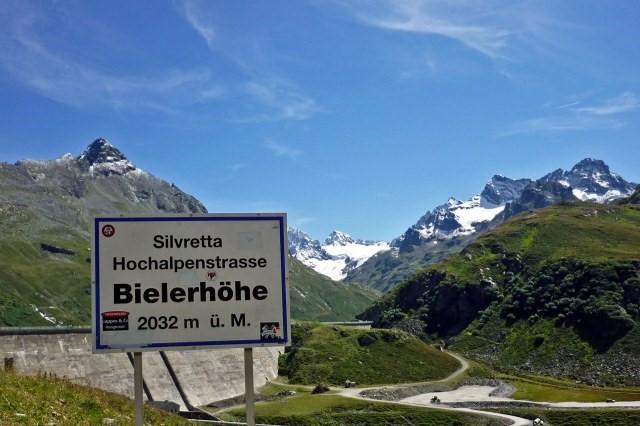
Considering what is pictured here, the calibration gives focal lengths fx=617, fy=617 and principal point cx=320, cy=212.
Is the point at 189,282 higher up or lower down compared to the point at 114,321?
higher up

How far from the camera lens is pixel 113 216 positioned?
1494cm

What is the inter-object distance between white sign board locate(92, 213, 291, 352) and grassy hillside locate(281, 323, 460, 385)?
346ft

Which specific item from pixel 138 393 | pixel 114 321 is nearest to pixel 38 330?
pixel 114 321

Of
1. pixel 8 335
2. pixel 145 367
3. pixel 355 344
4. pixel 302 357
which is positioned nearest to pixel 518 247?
pixel 355 344

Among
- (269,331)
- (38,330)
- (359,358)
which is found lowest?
(359,358)

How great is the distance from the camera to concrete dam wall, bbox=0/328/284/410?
245 ft

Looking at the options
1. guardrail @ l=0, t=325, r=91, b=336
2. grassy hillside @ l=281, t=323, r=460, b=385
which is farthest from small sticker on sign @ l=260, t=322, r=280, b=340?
grassy hillside @ l=281, t=323, r=460, b=385

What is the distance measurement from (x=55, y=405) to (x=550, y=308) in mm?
149247

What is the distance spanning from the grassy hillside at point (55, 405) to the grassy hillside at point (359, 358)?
9489 cm

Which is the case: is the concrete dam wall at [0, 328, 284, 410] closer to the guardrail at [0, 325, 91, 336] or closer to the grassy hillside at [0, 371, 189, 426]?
the guardrail at [0, 325, 91, 336]

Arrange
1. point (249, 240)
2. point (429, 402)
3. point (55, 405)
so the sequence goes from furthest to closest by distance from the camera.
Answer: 1. point (429, 402)
2. point (55, 405)
3. point (249, 240)

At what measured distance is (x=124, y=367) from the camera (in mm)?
82250

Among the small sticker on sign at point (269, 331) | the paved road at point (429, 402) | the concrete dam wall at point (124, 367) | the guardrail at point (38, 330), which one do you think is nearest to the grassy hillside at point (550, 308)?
the paved road at point (429, 402)

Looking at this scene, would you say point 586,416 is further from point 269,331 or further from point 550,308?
point 269,331
